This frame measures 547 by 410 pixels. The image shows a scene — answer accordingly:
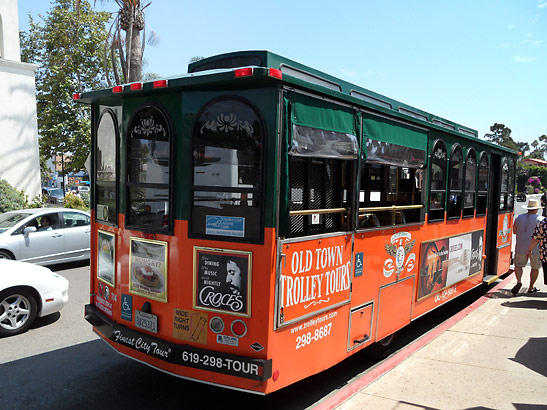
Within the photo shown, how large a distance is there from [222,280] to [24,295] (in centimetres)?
395

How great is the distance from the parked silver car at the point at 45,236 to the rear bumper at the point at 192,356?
5.99 meters

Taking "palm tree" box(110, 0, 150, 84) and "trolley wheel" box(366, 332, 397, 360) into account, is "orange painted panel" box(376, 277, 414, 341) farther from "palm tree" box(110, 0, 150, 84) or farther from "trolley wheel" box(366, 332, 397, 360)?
"palm tree" box(110, 0, 150, 84)

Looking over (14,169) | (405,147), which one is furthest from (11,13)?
(405,147)

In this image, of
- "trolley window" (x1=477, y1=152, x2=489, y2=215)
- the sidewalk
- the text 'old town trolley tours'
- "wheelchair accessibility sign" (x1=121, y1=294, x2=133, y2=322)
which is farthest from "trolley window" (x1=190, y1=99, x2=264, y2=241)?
"trolley window" (x1=477, y1=152, x2=489, y2=215)

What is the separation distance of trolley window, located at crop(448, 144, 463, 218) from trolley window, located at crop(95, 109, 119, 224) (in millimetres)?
4686

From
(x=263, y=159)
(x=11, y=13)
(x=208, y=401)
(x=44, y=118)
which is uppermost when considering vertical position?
(x=11, y=13)

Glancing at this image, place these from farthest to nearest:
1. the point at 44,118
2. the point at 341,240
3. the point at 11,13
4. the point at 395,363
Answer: the point at 44,118
the point at 11,13
the point at 395,363
the point at 341,240

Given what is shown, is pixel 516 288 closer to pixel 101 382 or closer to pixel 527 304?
pixel 527 304

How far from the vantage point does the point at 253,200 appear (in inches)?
135

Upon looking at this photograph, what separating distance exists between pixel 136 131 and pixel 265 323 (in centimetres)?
221

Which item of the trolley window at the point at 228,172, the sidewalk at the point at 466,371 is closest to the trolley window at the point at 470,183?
the sidewalk at the point at 466,371

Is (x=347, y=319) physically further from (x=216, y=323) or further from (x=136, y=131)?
(x=136, y=131)

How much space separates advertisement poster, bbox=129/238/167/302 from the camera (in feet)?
12.5

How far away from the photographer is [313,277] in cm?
370
